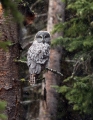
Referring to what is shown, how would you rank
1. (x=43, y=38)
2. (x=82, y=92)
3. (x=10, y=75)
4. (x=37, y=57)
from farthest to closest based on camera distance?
1. (x=82, y=92)
2. (x=43, y=38)
3. (x=37, y=57)
4. (x=10, y=75)

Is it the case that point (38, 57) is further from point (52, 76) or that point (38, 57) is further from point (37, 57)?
point (52, 76)

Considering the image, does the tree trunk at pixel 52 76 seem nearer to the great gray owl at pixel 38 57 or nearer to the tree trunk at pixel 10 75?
the great gray owl at pixel 38 57

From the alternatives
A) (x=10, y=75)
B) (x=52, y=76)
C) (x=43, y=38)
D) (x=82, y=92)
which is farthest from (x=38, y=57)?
(x=52, y=76)

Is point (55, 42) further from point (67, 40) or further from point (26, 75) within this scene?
point (26, 75)

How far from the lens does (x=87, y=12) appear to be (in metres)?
7.77

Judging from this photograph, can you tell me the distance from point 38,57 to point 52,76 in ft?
14.6

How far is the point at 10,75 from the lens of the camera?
4.21 m

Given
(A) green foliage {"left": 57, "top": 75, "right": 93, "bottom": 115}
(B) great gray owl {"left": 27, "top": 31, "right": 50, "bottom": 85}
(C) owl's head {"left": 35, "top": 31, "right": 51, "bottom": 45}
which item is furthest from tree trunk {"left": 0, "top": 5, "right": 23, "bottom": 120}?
(A) green foliage {"left": 57, "top": 75, "right": 93, "bottom": 115}

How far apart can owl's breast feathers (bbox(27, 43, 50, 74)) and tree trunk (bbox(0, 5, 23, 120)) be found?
6.11ft

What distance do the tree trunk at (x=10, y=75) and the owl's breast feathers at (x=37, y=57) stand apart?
1862 mm

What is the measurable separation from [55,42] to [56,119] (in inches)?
133

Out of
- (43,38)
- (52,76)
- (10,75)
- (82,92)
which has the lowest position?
(52,76)

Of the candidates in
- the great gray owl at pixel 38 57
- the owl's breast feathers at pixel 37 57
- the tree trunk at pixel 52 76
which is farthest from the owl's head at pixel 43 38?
the tree trunk at pixel 52 76

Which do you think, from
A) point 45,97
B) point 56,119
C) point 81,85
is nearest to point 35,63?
point 81,85
